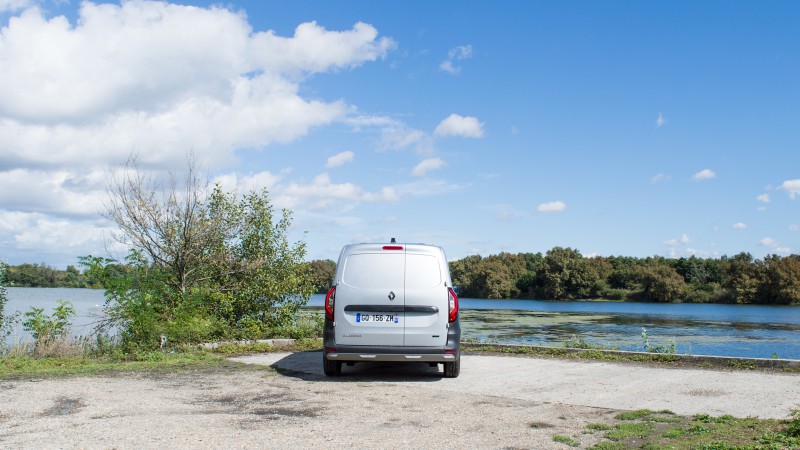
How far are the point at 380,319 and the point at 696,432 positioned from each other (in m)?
4.53

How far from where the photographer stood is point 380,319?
30.6 feet

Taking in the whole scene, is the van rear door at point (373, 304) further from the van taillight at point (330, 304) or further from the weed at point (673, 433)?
the weed at point (673, 433)

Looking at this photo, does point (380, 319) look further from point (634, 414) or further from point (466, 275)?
point (466, 275)

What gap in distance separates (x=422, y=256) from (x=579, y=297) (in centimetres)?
10202

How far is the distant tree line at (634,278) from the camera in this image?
85.8m

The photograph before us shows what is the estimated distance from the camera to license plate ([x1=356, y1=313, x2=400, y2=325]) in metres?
9.31

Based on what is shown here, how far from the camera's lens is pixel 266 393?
8305 mm

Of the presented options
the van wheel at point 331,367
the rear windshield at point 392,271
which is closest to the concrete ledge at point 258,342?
the van wheel at point 331,367

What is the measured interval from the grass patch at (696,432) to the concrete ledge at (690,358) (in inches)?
188

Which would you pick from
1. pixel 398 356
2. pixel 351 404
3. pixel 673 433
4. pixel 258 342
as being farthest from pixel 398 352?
pixel 258 342

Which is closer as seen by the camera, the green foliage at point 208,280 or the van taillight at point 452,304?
the van taillight at point 452,304

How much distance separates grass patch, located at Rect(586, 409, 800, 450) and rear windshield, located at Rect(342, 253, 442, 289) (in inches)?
136

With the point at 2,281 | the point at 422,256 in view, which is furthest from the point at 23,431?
the point at 2,281

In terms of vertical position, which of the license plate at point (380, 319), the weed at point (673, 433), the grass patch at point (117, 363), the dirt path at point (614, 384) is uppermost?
the license plate at point (380, 319)
